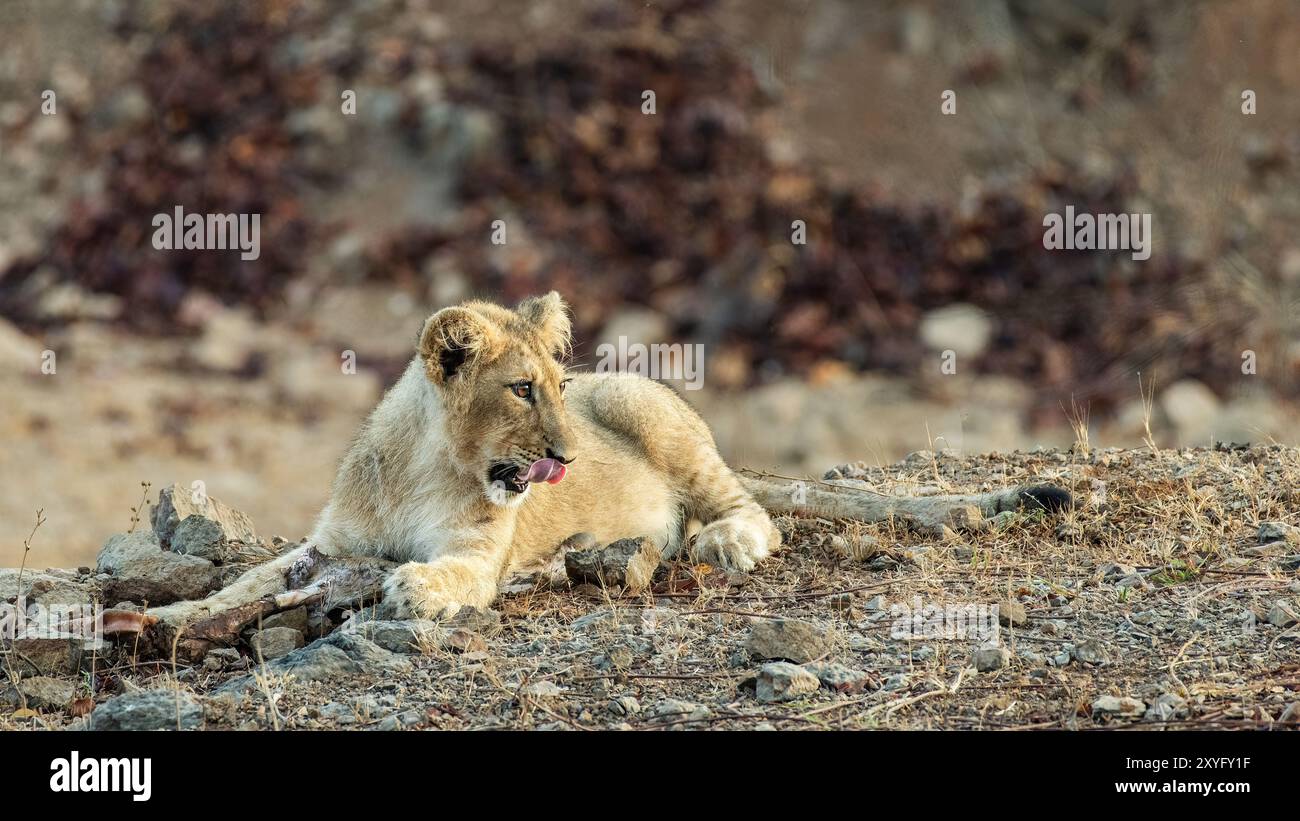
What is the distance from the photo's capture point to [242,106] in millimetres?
20734

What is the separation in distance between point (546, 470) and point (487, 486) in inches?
11.9

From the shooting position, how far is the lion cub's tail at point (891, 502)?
289 inches

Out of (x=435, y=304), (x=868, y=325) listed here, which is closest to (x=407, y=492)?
(x=435, y=304)

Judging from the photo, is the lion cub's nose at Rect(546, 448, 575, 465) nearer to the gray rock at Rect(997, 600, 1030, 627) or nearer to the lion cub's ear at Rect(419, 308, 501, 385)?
the lion cub's ear at Rect(419, 308, 501, 385)

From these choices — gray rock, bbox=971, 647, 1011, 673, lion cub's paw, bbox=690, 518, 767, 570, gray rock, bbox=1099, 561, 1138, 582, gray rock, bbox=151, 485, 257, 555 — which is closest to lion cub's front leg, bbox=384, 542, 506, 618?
lion cub's paw, bbox=690, 518, 767, 570

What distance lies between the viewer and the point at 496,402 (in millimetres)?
6867

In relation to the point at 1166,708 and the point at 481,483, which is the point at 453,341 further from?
the point at 1166,708

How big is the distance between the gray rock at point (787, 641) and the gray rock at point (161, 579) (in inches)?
105

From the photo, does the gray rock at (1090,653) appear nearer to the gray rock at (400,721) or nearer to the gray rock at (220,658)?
the gray rock at (400,721)

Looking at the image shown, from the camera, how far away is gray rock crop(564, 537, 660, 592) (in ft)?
22.6

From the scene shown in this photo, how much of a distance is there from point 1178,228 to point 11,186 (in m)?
14.4

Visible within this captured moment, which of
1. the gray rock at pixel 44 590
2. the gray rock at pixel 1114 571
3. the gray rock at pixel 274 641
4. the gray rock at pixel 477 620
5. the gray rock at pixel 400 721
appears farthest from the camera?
the gray rock at pixel 44 590

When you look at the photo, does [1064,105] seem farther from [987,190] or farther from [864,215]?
[864,215]

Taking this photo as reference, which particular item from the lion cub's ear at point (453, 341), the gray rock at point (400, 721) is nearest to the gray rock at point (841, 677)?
the gray rock at point (400, 721)
